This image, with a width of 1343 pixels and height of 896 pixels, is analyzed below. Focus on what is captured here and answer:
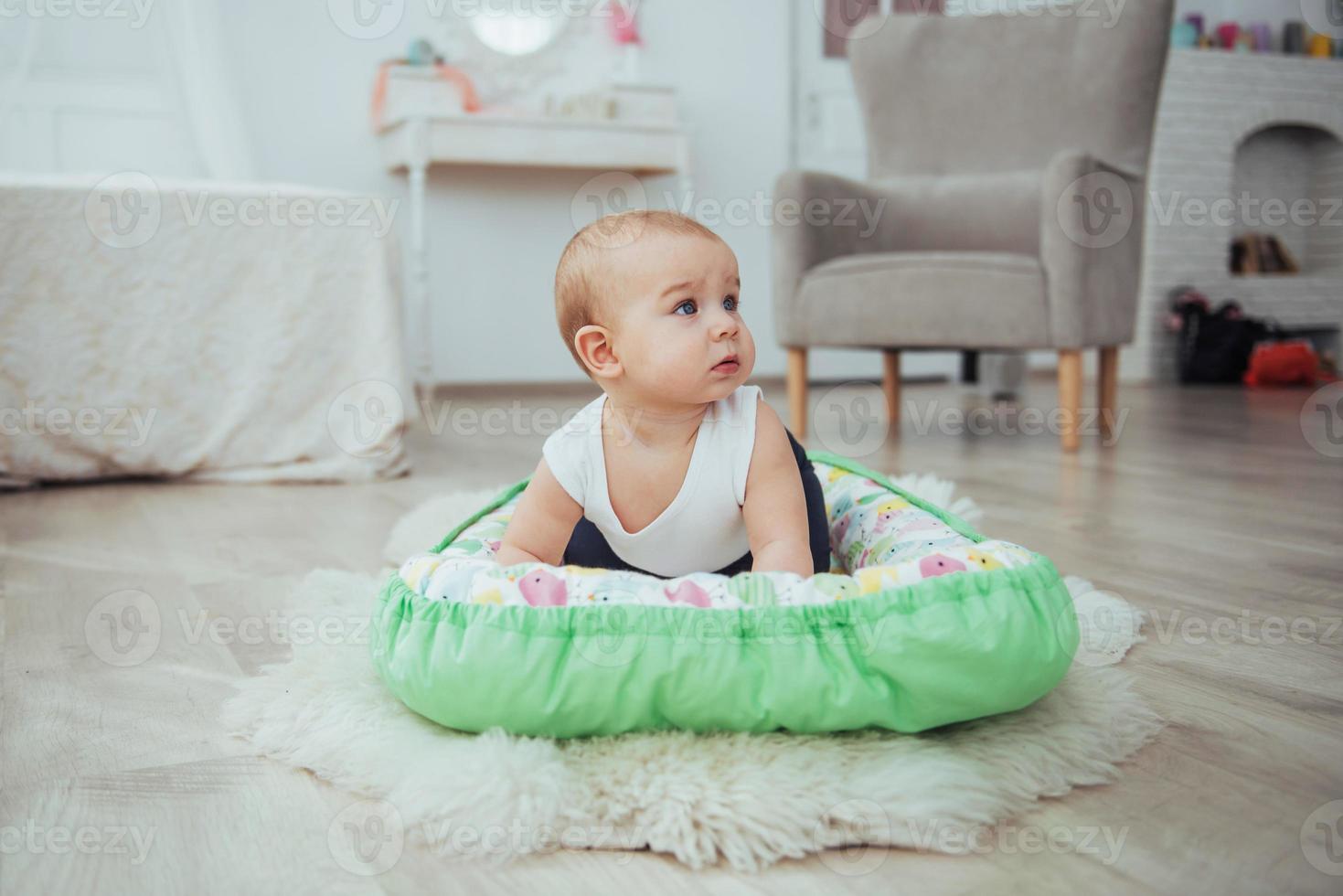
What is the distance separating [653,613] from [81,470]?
5.85 feet

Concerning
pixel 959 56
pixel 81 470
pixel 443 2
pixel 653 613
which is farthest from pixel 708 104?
pixel 653 613

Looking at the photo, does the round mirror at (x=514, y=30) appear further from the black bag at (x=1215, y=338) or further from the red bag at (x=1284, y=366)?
the red bag at (x=1284, y=366)

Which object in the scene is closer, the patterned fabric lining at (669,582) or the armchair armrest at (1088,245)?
the patterned fabric lining at (669,582)

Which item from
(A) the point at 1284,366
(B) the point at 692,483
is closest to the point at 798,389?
(B) the point at 692,483

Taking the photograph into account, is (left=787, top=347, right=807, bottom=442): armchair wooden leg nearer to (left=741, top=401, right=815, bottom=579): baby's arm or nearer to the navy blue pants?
the navy blue pants

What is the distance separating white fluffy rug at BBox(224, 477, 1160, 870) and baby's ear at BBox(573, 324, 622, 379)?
0.31m

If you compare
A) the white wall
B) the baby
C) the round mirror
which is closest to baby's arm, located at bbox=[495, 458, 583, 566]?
the baby

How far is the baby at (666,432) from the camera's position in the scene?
884 millimetres

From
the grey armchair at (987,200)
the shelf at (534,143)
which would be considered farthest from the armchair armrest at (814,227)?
the shelf at (534,143)

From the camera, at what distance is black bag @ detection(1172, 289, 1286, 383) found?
175 inches

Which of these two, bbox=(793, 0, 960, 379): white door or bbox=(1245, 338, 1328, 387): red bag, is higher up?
bbox=(793, 0, 960, 379): white door

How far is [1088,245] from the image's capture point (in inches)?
91.4

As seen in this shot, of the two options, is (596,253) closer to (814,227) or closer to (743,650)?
(743,650)

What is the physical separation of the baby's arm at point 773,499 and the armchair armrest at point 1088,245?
5.10 feet
